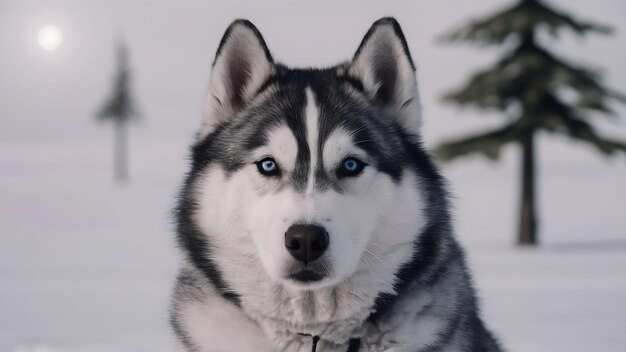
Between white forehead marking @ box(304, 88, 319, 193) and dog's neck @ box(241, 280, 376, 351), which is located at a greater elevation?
white forehead marking @ box(304, 88, 319, 193)

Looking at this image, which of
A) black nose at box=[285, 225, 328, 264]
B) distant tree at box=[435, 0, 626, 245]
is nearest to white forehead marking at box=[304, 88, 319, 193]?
black nose at box=[285, 225, 328, 264]

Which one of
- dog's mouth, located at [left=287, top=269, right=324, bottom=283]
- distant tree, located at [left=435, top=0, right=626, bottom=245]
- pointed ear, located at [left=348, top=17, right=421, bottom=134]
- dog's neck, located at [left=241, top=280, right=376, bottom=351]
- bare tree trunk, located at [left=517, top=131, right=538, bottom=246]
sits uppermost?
pointed ear, located at [left=348, top=17, right=421, bottom=134]

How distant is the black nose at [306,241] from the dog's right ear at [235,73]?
106 cm

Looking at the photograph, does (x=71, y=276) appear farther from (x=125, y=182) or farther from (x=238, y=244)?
(x=125, y=182)

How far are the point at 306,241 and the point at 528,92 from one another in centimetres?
1737

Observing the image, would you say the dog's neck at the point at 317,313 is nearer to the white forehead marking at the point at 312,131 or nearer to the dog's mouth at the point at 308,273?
the dog's mouth at the point at 308,273

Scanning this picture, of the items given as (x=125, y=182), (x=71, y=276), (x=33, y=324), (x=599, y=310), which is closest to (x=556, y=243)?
(x=599, y=310)

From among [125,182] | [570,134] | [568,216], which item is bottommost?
[125,182]

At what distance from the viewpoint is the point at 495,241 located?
69.4 ft

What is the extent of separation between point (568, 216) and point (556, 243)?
3956mm

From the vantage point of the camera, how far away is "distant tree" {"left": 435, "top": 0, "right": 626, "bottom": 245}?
64.7 ft

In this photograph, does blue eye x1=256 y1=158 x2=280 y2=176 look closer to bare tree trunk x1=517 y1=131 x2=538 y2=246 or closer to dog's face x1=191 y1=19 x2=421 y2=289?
dog's face x1=191 y1=19 x2=421 y2=289

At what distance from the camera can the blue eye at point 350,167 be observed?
12.4ft

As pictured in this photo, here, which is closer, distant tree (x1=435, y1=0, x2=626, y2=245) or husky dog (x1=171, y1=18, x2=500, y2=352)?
husky dog (x1=171, y1=18, x2=500, y2=352)
